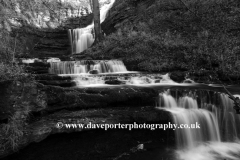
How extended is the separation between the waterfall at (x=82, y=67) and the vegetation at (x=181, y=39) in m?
1.32

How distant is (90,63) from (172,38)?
6168 mm

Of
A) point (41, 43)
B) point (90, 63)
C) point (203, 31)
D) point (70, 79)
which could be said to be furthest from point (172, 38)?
point (41, 43)

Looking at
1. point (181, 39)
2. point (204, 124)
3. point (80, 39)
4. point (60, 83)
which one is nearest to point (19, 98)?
point (60, 83)

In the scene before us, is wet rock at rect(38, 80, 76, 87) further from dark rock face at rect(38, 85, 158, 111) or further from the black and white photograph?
dark rock face at rect(38, 85, 158, 111)

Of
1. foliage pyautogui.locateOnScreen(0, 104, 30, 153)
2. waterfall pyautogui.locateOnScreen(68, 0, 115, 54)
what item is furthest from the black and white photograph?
waterfall pyautogui.locateOnScreen(68, 0, 115, 54)

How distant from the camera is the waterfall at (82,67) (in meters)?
9.08

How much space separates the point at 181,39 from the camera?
11.5 meters

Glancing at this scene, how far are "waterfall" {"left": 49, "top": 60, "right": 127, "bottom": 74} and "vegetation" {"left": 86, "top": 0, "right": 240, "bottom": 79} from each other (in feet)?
4.34

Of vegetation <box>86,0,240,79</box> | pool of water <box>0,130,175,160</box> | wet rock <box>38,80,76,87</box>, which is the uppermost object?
vegetation <box>86,0,240,79</box>

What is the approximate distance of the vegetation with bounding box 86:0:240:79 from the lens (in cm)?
938

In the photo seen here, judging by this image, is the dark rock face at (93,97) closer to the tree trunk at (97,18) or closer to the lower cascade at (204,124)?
the lower cascade at (204,124)

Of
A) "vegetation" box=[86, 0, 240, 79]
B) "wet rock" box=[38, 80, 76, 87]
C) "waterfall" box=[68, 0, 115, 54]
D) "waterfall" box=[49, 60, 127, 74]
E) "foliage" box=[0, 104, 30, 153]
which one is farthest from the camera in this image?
"waterfall" box=[68, 0, 115, 54]

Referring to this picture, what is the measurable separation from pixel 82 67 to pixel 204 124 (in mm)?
6705

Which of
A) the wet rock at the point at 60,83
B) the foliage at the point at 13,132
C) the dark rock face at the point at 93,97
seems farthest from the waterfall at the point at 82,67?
the foliage at the point at 13,132
